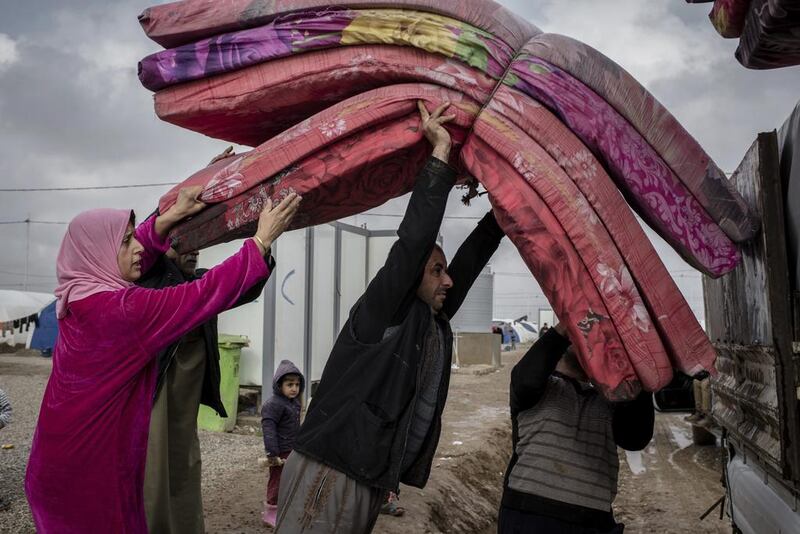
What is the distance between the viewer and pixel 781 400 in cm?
212

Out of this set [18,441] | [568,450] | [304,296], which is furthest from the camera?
[304,296]

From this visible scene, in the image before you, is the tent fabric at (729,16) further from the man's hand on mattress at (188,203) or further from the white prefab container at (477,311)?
the white prefab container at (477,311)

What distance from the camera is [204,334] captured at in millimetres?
3172

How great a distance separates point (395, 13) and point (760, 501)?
233 centimetres

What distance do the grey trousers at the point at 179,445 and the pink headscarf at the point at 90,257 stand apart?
0.74 meters

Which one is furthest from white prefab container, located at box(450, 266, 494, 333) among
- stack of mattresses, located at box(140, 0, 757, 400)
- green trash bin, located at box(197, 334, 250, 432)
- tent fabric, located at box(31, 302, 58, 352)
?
stack of mattresses, located at box(140, 0, 757, 400)

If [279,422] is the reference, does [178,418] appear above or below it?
above

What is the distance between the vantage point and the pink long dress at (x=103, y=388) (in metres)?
2.18

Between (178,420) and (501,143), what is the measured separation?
6.34ft

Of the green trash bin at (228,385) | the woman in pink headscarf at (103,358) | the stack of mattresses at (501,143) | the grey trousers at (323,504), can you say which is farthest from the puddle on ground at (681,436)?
the woman in pink headscarf at (103,358)

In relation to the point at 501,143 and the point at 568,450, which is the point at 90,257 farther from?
the point at 568,450

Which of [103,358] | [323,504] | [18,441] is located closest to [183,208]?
[103,358]

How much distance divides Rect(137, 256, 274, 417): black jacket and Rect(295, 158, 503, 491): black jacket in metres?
0.41

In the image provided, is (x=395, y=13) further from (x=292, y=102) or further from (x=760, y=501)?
(x=760, y=501)
